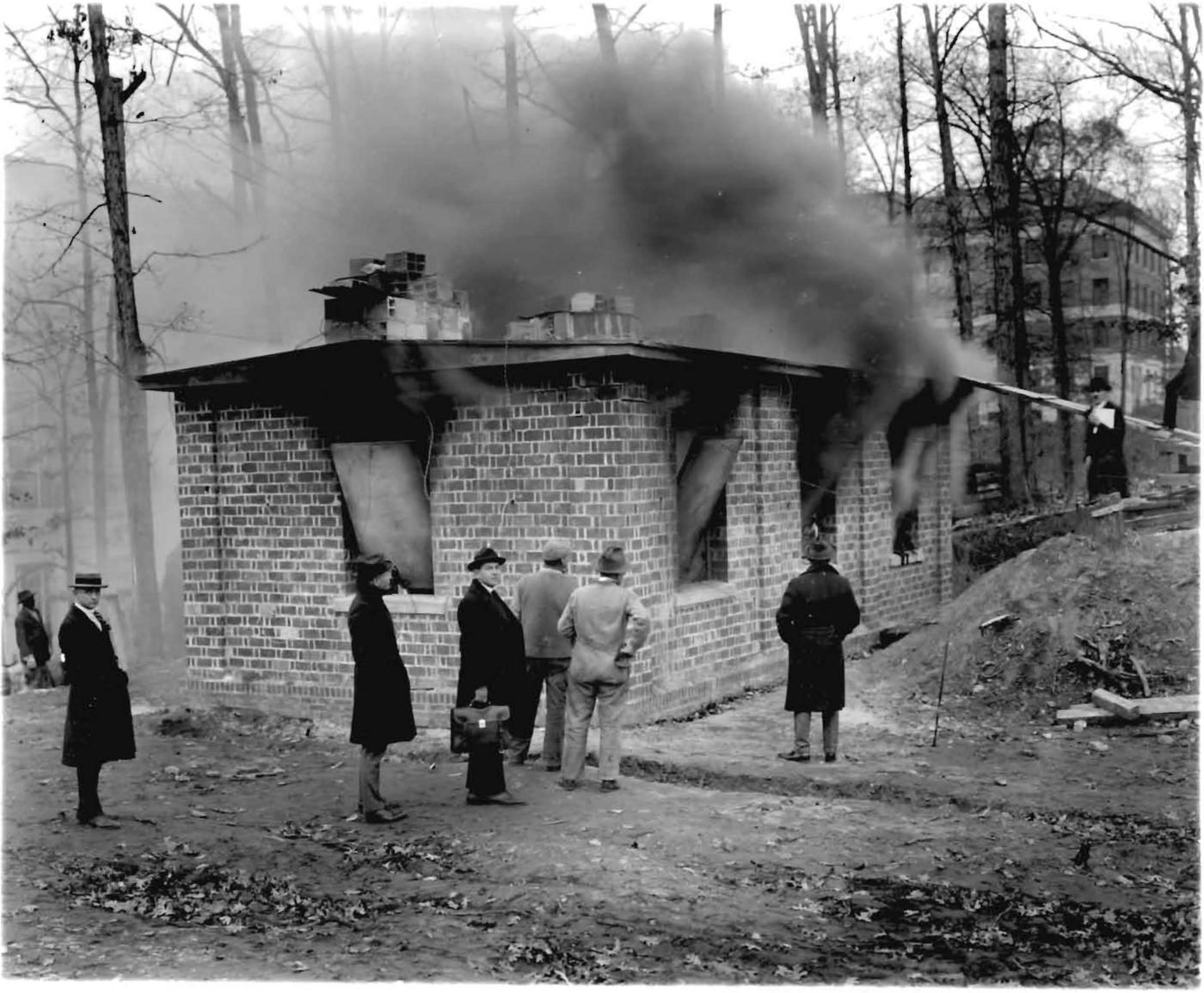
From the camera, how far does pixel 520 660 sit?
923 centimetres

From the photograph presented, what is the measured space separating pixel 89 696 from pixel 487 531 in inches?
161

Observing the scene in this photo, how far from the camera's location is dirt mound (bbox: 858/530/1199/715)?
11188 mm

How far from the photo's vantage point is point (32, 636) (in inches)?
623

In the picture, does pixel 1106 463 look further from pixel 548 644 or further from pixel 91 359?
pixel 91 359

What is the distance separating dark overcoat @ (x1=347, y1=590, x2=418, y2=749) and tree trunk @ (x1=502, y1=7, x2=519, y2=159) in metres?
→ 14.7

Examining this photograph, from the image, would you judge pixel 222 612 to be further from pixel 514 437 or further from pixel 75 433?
pixel 75 433

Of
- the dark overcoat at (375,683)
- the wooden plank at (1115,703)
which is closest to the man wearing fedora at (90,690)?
the dark overcoat at (375,683)

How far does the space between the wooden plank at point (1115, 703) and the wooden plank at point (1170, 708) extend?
66 millimetres

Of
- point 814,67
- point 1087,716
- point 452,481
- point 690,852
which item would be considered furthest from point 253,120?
point 690,852

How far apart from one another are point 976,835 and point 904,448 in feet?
30.2

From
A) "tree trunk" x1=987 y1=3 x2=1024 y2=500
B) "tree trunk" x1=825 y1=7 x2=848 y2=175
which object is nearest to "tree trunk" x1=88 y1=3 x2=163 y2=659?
"tree trunk" x1=987 y1=3 x2=1024 y2=500

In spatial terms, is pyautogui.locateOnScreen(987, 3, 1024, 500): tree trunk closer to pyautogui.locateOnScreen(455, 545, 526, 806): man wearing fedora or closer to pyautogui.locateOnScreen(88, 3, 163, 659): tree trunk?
pyautogui.locateOnScreen(88, 3, 163, 659): tree trunk

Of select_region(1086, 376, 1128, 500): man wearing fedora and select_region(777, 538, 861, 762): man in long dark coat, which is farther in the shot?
select_region(1086, 376, 1128, 500): man wearing fedora

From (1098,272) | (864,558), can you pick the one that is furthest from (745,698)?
(1098,272)
